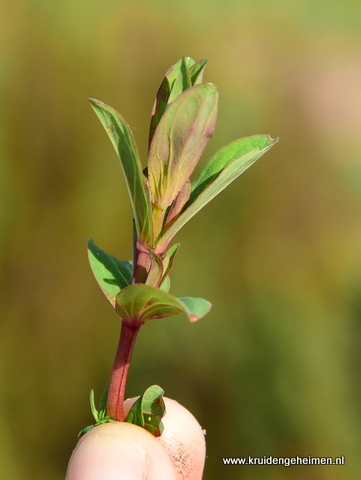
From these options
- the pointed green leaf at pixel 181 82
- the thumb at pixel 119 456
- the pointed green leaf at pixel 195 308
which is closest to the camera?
the pointed green leaf at pixel 195 308

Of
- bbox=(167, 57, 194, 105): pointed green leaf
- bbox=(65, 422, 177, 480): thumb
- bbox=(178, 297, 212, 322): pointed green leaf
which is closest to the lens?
bbox=(178, 297, 212, 322): pointed green leaf

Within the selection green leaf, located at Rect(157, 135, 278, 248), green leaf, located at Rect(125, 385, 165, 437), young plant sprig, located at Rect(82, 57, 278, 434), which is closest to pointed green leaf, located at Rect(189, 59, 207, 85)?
young plant sprig, located at Rect(82, 57, 278, 434)

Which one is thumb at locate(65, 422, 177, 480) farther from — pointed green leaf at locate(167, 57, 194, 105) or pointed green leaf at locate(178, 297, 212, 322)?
pointed green leaf at locate(167, 57, 194, 105)

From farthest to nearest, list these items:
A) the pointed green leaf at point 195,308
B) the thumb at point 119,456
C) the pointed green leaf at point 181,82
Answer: the thumb at point 119,456 → the pointed green leaf at point 181,82 → the pointed green leaf at point 195,308

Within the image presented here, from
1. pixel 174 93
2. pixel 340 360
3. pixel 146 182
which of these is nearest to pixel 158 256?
pixel 146 182

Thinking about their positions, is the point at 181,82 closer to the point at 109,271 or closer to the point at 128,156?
the point at 128,156

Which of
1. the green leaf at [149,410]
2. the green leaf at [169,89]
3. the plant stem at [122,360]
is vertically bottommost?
the green leaf at [149,410]

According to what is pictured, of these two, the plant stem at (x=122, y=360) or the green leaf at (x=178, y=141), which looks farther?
the plant stem at (x=122, y=360)

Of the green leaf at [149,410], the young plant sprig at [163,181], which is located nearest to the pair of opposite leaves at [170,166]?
the young plant sprig at [163,181]

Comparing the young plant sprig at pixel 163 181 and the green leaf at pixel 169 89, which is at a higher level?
the green leaf at pixel 169 89

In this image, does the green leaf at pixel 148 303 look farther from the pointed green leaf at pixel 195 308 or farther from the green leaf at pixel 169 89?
the green leaf at pixel 169 89
